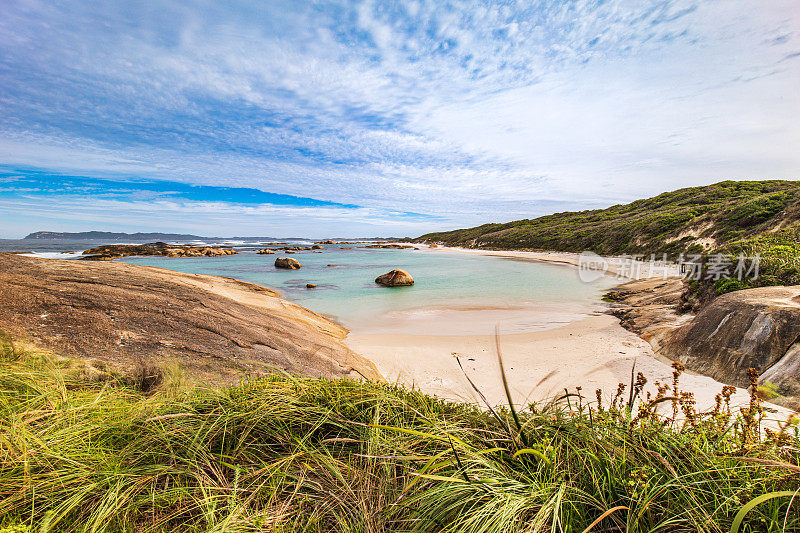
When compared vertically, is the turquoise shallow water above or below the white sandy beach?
below

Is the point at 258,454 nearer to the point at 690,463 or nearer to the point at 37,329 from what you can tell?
the point at 690,463

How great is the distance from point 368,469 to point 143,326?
452cm

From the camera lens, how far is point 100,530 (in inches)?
57.6

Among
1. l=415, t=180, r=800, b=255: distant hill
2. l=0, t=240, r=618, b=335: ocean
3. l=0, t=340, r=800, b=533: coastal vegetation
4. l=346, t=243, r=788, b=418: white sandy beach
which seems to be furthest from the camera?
l=415, t=180, r=800, b=255: distant hill

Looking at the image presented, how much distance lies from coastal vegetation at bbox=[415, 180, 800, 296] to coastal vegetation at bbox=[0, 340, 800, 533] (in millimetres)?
9716

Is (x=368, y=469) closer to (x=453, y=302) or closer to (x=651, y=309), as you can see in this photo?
(x=651, y=309)

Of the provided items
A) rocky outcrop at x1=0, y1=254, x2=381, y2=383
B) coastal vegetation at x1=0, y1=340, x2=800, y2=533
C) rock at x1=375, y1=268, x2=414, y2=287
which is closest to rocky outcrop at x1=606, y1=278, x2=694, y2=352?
coastal vegetation at x1=0, y1=340, x2=800, y2=533

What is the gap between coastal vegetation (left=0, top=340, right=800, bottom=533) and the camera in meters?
1.46

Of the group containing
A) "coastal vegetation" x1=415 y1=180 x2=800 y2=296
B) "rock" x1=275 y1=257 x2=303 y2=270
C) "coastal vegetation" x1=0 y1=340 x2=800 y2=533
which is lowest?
"rock" x1=275 y1=257 x2=303 y2=270

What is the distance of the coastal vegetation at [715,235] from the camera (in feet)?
28.2

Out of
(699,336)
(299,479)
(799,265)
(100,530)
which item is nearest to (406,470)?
(299,479)

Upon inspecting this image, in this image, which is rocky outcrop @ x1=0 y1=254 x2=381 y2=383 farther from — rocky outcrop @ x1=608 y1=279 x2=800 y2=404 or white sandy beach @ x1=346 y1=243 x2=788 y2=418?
rocky outcrop @ x1=608 y1=279 x2=800 y2=404

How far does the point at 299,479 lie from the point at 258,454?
449 millimetres

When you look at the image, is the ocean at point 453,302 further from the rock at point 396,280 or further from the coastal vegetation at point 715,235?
the coastal vegetation at point 715,235
